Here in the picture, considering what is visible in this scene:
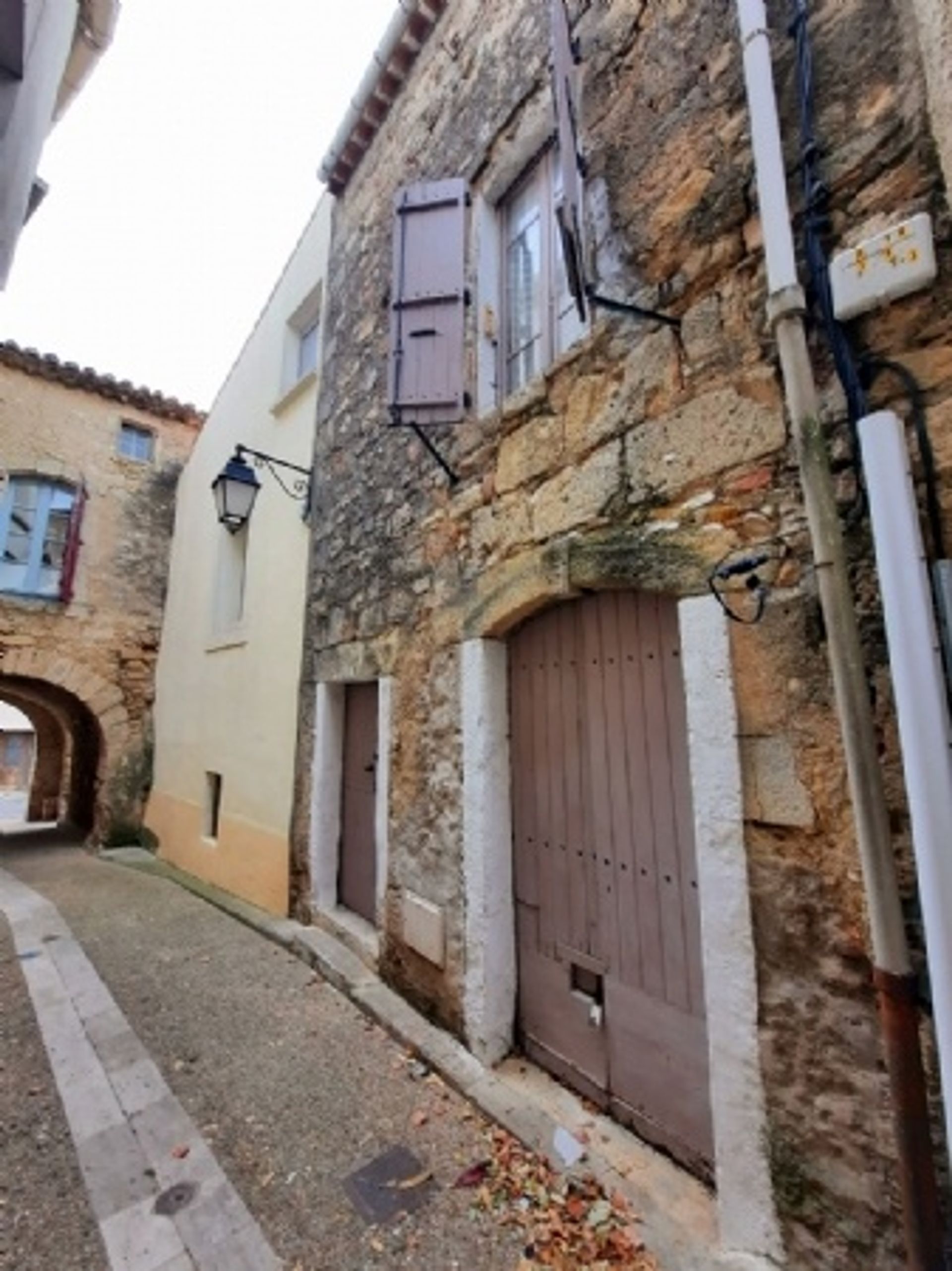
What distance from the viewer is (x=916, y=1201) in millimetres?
1401

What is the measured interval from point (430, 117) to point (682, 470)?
13.2ft

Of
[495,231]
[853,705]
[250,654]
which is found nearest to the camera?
[853,705]

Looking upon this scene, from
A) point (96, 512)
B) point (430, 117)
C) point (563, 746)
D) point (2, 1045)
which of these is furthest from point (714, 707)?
point (96, 512)

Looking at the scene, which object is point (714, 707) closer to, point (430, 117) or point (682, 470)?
point (682, 470)

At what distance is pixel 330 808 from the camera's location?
4605 mm

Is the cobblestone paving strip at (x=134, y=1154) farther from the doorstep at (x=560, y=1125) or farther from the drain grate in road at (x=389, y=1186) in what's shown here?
the doorstep at (x=560, y=1125)

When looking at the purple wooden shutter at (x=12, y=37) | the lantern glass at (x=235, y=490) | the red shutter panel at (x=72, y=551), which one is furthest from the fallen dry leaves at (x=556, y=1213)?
the red shutter panel at (x=72, y=551)

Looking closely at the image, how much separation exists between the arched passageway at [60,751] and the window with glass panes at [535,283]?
9.11 m

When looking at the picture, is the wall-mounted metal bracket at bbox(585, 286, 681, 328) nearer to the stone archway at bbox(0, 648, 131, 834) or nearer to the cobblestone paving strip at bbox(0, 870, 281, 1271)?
the cobblestone paving strip at bbox(0, 870, 281, 1271)

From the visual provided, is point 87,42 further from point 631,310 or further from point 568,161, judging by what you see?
point 631,310

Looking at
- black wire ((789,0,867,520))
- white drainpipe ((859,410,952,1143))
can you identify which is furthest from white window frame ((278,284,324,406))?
white drainpipe ((859,410,952,1143))

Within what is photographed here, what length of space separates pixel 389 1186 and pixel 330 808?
266cm

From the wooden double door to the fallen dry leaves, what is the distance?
0.36 metres

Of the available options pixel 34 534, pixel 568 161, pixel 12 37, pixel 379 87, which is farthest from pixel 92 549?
pixel 568 161
